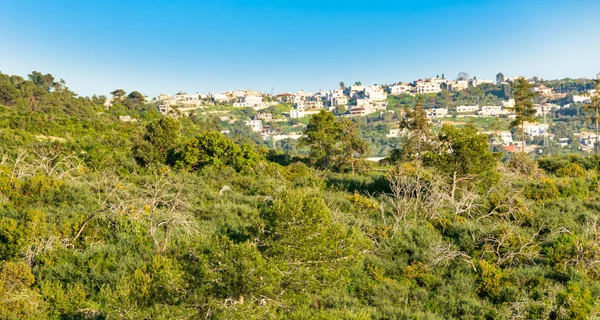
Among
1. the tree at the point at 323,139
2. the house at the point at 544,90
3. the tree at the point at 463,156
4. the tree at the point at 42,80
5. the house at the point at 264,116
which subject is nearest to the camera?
the tree at the point at 463,156

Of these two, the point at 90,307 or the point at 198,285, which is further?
the point at 90,307

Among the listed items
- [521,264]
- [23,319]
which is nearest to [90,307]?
[23,319]

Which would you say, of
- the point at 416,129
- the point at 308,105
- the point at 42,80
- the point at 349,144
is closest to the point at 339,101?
the point at 308,105

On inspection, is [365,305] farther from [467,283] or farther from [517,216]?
[517,216]

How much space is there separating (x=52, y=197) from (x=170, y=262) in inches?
361

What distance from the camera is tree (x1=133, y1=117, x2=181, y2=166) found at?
24.0 meters

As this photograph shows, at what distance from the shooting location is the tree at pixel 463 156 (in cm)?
1593

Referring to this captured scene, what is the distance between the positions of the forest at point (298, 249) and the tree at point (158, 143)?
2168 millimetres

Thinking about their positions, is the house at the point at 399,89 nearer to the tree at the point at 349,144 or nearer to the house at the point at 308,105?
the house at the point at 308,105

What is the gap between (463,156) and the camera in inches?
629

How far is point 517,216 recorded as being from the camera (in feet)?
47.2

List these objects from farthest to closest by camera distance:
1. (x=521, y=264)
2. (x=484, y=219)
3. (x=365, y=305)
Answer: (x=484, y=219)
(x=521, y=264)
(x=365, y=305)

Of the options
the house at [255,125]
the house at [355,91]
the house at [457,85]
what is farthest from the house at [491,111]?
the house at [255,125]

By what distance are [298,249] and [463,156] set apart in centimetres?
1134
